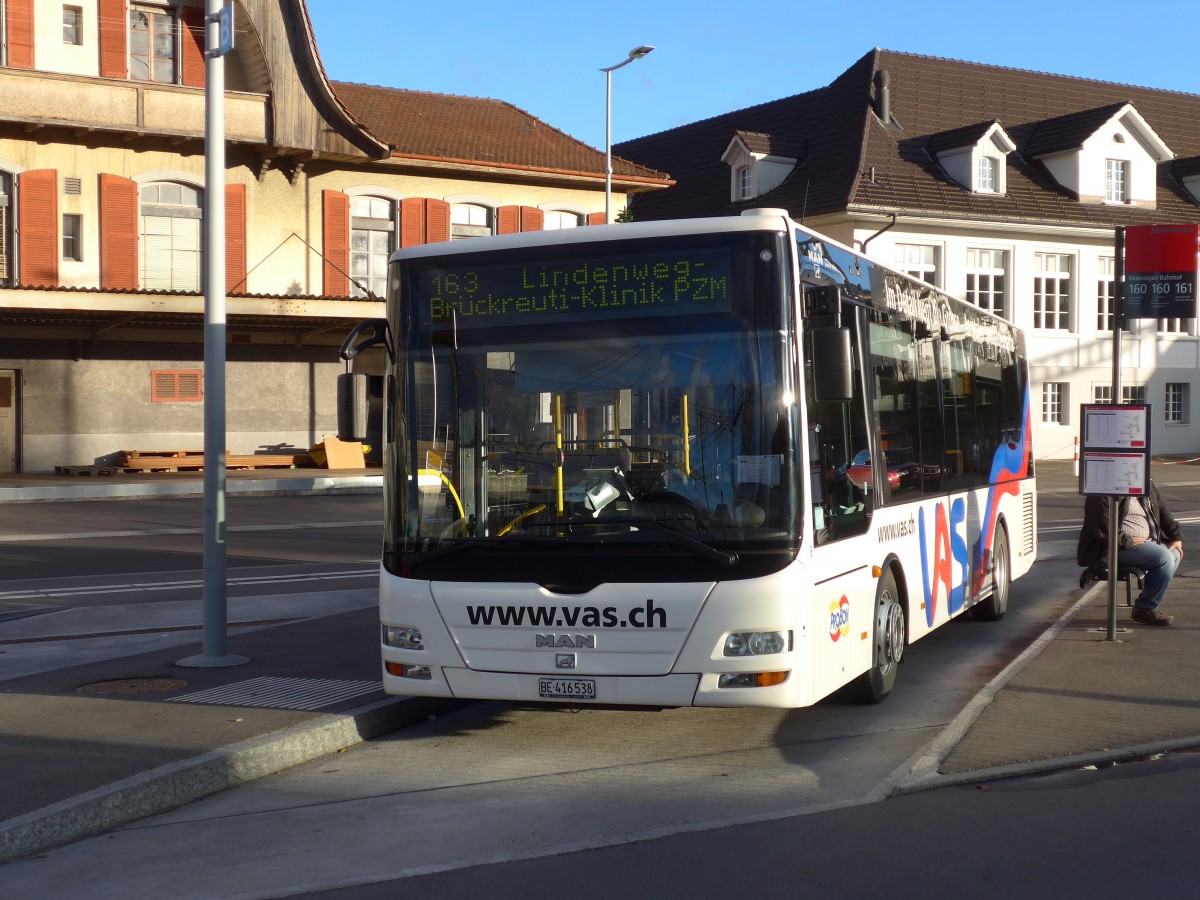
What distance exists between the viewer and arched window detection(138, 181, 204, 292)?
32.3 m

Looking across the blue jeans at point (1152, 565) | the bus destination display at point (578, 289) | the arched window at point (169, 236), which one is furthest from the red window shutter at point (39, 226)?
the bus destination display at point (578, 289)

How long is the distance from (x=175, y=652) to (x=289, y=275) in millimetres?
24390

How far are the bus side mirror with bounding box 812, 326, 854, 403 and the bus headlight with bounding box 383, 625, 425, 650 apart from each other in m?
2.42

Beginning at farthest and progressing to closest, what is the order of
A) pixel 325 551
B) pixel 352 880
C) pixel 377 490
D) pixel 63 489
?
pixel 377 490 → pixel 63 489 → pixel 325 551 → pixel 352 880

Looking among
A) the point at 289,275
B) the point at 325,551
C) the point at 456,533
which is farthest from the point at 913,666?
the point at 289,275

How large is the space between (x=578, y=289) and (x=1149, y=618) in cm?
643

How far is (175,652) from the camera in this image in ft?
34.3

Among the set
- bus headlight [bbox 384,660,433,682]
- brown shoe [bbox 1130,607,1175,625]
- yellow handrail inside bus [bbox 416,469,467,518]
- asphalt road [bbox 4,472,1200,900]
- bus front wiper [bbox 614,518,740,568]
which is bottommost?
asphalt road [bbox 4,472,1200,900]

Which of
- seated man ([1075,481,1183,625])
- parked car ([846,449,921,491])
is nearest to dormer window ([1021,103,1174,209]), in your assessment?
seated man ([1075,481,1183,625])

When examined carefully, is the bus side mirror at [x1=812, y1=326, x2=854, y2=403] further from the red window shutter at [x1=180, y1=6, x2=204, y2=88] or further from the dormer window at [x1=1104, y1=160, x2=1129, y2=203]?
the dormer window at [x1=1104, y1=160, x2=1129, y2=203]

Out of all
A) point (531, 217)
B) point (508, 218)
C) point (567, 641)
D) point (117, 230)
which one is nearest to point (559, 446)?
point (567, 641)

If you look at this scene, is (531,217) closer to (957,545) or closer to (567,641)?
(957,545)

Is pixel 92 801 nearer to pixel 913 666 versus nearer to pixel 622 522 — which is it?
pixel 622 522

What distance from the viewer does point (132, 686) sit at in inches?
358
